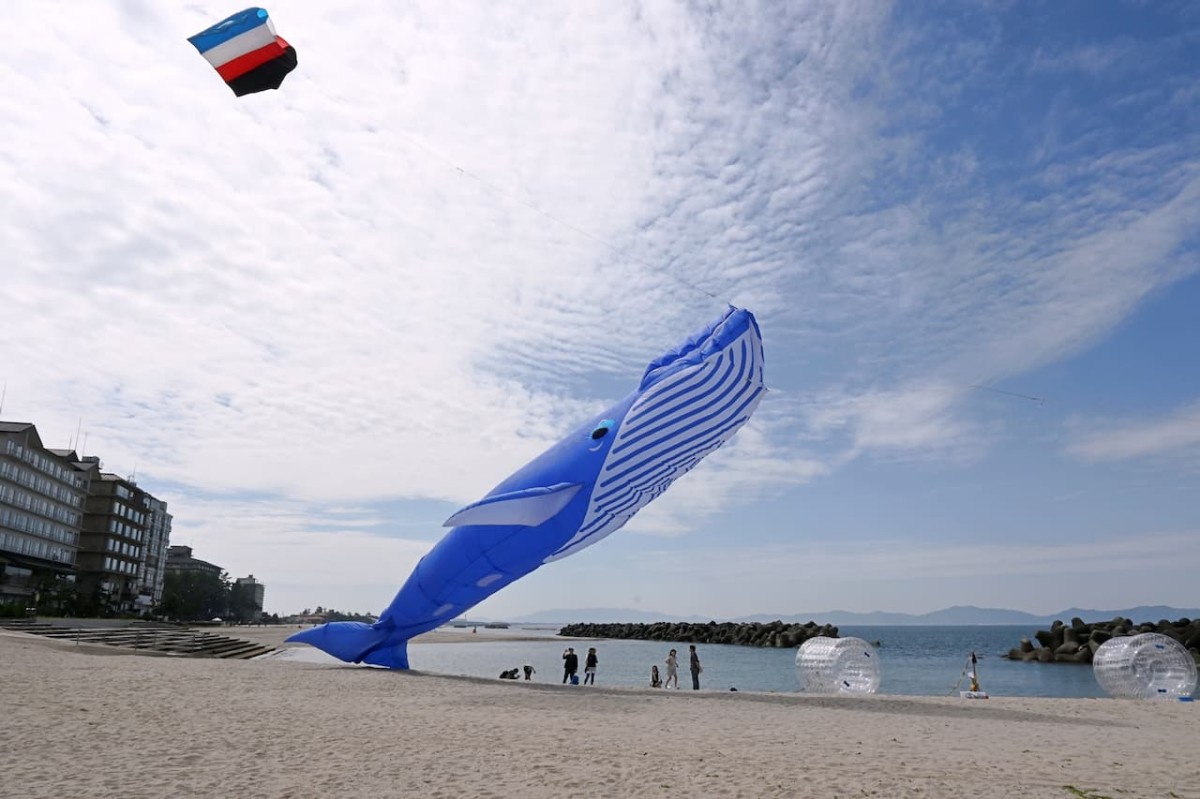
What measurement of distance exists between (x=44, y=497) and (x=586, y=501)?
5632 centimetres

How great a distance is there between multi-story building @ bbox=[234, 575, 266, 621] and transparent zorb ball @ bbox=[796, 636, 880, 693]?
10360 cm

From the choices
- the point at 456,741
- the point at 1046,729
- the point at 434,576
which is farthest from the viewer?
the point at 434,576

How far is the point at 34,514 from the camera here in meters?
55.0

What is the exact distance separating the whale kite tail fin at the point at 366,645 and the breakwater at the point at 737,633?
51.2 metres

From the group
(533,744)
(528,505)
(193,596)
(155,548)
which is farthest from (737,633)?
(533,744)

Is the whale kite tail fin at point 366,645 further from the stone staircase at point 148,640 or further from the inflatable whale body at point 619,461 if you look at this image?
the stone staircase at point 148,640

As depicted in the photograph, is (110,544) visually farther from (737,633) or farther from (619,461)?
(619,461)

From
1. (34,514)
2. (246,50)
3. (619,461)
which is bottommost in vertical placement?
(619,461)

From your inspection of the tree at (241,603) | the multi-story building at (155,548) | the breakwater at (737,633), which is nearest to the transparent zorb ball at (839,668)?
the breakwater at (737,633)

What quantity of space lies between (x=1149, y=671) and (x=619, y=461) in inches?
509

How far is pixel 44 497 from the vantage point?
56562mm

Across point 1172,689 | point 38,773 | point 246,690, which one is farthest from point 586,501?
point 1172,689

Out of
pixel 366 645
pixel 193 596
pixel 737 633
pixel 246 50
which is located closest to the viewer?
pixel 246 50

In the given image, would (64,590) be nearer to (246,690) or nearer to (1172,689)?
(246,690)
